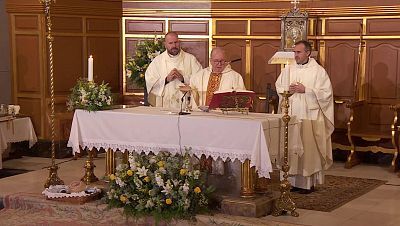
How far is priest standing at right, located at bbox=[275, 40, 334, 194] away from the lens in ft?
28.7

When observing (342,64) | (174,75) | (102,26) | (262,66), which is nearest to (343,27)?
(342,64)

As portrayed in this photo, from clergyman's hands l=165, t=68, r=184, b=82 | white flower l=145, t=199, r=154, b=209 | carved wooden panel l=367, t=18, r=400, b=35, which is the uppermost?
carved wooden panel l=367, t=18, r=400, b=35

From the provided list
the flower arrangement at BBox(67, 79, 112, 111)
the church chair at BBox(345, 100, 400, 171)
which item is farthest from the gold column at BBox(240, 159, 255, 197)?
the church chair at BBox(345, 100, 400, 171)

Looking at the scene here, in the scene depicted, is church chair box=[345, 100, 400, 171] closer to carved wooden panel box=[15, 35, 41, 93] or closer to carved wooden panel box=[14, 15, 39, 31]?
carved wooden panel box=[15, 35, 41, 93]

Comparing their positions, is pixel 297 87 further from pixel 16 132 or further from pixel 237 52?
pixel 16 132

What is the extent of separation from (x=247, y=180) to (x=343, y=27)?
4.80m

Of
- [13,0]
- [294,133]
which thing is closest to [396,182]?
[294,133]

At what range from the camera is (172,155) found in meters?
7.59

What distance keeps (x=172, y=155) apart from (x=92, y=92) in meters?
1.30

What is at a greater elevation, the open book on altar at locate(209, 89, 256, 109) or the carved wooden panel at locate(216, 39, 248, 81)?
the carved wooden panel at locate(216, 39, 248, 81)

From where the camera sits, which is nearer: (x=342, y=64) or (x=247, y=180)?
(x=247, y=180)

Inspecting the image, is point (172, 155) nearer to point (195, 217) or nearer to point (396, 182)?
point (195, 217)

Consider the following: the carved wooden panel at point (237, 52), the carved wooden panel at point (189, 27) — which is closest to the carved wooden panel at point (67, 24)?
the carved wooden panel at point (189, 27)

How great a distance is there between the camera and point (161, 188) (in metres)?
7.36
